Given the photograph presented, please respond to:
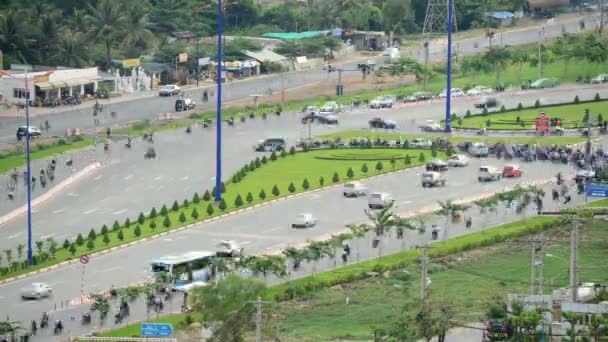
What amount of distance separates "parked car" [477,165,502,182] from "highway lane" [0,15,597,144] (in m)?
34.9

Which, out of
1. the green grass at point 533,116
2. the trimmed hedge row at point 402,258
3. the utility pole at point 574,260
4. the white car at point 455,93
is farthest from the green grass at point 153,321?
the white car at point 455,93

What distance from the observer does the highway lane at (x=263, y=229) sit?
85625 millimetres

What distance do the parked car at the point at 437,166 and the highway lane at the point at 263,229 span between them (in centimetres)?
79

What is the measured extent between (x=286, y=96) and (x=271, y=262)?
7015 cm

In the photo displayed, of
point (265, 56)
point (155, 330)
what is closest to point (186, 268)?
point (155, 330)

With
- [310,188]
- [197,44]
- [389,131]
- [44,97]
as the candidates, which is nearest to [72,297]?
[310,188]

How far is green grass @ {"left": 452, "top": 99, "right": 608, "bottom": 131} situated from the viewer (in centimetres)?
13250

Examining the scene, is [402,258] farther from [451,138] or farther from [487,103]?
[487,103]

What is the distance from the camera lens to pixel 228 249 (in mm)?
90500

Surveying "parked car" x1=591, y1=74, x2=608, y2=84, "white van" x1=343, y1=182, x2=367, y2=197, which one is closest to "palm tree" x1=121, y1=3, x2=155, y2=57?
"parked car" x1=591, y1=74, x2=608, y2=84

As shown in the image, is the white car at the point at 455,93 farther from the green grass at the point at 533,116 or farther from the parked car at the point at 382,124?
the parked car at the point at 382,124

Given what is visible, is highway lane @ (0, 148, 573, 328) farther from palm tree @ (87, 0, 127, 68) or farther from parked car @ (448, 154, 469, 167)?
palm tree @ (87, 0, 127, 68)

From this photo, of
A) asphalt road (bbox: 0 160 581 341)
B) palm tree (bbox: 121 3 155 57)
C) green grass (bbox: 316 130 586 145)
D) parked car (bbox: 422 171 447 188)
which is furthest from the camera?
palm tree (bbox: 121 3 155 57)

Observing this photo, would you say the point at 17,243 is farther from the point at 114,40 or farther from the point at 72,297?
the point at 114,40
